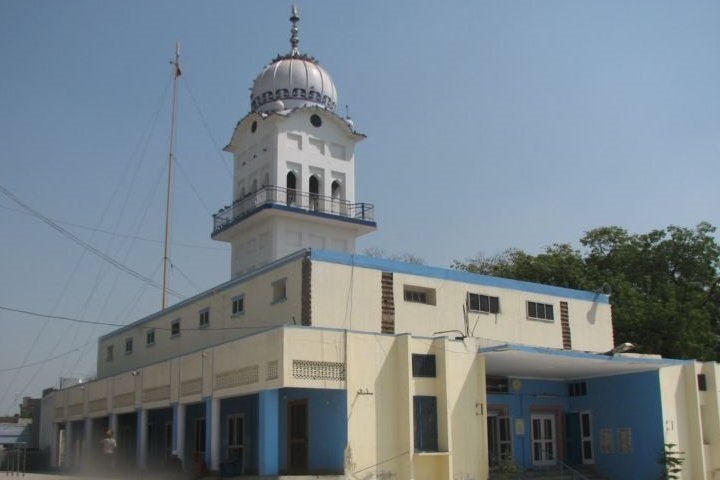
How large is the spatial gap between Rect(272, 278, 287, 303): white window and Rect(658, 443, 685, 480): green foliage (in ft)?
43.5

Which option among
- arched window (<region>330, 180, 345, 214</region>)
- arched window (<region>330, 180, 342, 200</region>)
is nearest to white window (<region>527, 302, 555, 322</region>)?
Result: arched window (<region>330, 180, 345, 214</region>)

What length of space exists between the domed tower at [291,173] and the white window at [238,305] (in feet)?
18.7

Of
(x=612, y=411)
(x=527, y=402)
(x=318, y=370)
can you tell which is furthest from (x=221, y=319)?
(x=612, y=411)

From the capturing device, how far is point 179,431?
2766 cm

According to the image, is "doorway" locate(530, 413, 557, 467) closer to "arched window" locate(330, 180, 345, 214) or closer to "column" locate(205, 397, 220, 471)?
"column" locate(205, 397, 220, 471)

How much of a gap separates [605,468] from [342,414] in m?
11.5

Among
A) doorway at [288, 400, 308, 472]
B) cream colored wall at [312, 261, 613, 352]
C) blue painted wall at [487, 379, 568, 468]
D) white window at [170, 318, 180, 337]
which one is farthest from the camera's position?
white window at [170, 318, 180, 337]

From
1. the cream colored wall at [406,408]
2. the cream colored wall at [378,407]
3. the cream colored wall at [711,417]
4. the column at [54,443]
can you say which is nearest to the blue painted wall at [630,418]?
the cream colored wall at [711,417]

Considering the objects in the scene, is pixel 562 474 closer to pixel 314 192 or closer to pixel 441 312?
pixel 441 312

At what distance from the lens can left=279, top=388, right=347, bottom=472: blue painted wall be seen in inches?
919

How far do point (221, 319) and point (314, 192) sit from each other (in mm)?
9050

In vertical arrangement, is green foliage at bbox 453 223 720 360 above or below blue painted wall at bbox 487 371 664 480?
above

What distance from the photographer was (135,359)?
3831 centimetres

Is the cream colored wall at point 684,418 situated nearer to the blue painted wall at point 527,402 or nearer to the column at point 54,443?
the blue painted wall at point 527,402
